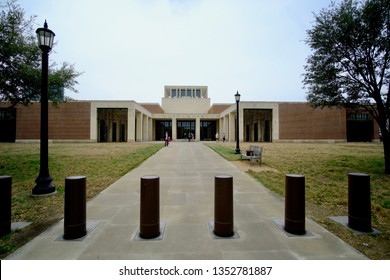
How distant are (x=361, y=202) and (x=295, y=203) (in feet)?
4.25

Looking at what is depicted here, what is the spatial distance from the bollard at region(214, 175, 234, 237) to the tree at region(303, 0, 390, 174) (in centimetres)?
990

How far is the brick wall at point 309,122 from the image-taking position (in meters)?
42.1

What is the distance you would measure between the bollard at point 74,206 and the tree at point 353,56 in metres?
11.7

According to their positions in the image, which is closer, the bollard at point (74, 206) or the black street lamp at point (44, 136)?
the bollard at point (74, 206)

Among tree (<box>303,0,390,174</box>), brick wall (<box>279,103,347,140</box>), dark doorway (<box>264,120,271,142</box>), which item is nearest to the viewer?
tree (<box>303,0,390,174</box>)

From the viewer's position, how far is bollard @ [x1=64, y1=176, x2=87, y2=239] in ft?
11.5

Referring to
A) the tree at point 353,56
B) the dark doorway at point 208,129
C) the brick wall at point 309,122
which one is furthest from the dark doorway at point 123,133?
the tree at point 353,56

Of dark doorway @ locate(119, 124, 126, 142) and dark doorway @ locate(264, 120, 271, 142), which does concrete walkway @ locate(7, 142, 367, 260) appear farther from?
dark doorway @ locate(119, 124, 126, 142)

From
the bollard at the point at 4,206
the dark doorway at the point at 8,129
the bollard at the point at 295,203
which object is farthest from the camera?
the dark doorway at the point at 8,129

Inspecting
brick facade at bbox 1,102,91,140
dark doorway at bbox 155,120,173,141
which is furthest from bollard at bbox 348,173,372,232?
dark doorway at bbox 155,120,173,141

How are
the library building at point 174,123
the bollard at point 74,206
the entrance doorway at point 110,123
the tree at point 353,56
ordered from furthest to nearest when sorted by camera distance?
the entrance doorway at point 110,123
the library building at point 174,123
the tree at point 353,56
the bollard at point 74,206

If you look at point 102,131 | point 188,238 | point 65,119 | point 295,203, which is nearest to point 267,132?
point 102,131

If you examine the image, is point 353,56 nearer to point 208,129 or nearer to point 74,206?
point 74,206

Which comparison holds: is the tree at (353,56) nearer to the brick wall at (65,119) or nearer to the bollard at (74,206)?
the bollard at (74,206)
